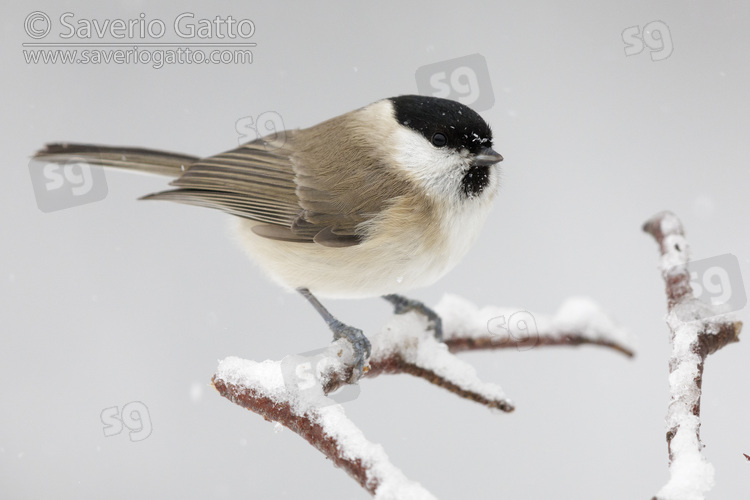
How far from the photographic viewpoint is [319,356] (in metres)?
1.41

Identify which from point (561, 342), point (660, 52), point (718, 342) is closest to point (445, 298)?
point (561, 342)

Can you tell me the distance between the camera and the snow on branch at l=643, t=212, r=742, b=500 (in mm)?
905

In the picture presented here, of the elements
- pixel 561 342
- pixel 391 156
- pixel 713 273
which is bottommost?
pixel 561 342

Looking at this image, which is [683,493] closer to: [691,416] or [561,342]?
[691,416]

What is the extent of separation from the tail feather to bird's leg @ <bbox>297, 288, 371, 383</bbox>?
1.91ft

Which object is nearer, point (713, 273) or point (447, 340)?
point (713, 273)

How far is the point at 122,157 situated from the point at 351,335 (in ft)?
3.09

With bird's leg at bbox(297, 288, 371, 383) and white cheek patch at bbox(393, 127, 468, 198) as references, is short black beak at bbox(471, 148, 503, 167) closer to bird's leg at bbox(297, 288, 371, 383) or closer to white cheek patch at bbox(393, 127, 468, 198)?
white cheek patch at bbox(393, 127, 468, 198)

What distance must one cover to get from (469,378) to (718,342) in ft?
1.66

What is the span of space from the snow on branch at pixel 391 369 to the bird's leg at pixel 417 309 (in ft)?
0.09

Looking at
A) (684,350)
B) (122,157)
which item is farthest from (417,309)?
(122,157)

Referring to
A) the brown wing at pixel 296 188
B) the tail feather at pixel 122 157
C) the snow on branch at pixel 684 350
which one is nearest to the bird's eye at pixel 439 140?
the brown wing at pixel 296 188

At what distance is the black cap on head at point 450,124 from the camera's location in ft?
5.78

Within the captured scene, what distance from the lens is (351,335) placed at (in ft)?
5.80
